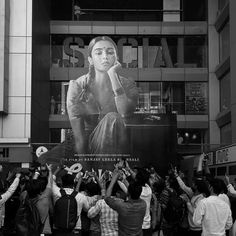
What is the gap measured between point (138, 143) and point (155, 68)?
970 cm

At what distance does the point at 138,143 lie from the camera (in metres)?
24.8

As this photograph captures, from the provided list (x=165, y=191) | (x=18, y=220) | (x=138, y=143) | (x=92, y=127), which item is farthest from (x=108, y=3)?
(x=18, y=220)

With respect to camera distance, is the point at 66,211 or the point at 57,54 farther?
the point at 57,54

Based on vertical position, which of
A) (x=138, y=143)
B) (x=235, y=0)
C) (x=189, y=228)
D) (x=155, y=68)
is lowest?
(x=189, y=228)

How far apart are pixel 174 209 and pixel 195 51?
25685 millimetres

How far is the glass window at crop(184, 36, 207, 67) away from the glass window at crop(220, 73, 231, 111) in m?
2.06

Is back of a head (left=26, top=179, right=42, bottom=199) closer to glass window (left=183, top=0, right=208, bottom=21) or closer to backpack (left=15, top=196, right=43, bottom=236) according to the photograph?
backpack (left=15, top=196, right=43, bottom=236)

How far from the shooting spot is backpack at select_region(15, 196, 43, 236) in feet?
25.4

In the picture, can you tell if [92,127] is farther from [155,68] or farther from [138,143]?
[155,68]

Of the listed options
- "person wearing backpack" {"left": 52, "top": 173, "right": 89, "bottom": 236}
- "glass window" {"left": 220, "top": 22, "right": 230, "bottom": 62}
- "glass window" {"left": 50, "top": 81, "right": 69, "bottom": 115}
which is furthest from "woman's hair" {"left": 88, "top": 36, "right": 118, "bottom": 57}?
"person wearing backpack" {"left": 52, "top": 173, "right": 89, "bottom": 236}

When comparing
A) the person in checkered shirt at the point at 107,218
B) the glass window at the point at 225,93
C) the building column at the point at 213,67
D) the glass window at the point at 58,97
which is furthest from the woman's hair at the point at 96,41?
the person in checkered shirt at the point at 107,218

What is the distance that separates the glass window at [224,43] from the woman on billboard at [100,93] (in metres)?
5.74

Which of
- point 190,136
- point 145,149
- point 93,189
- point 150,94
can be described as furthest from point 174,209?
point 190,136

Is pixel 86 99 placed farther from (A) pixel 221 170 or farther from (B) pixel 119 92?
(A) pixel 221 170
